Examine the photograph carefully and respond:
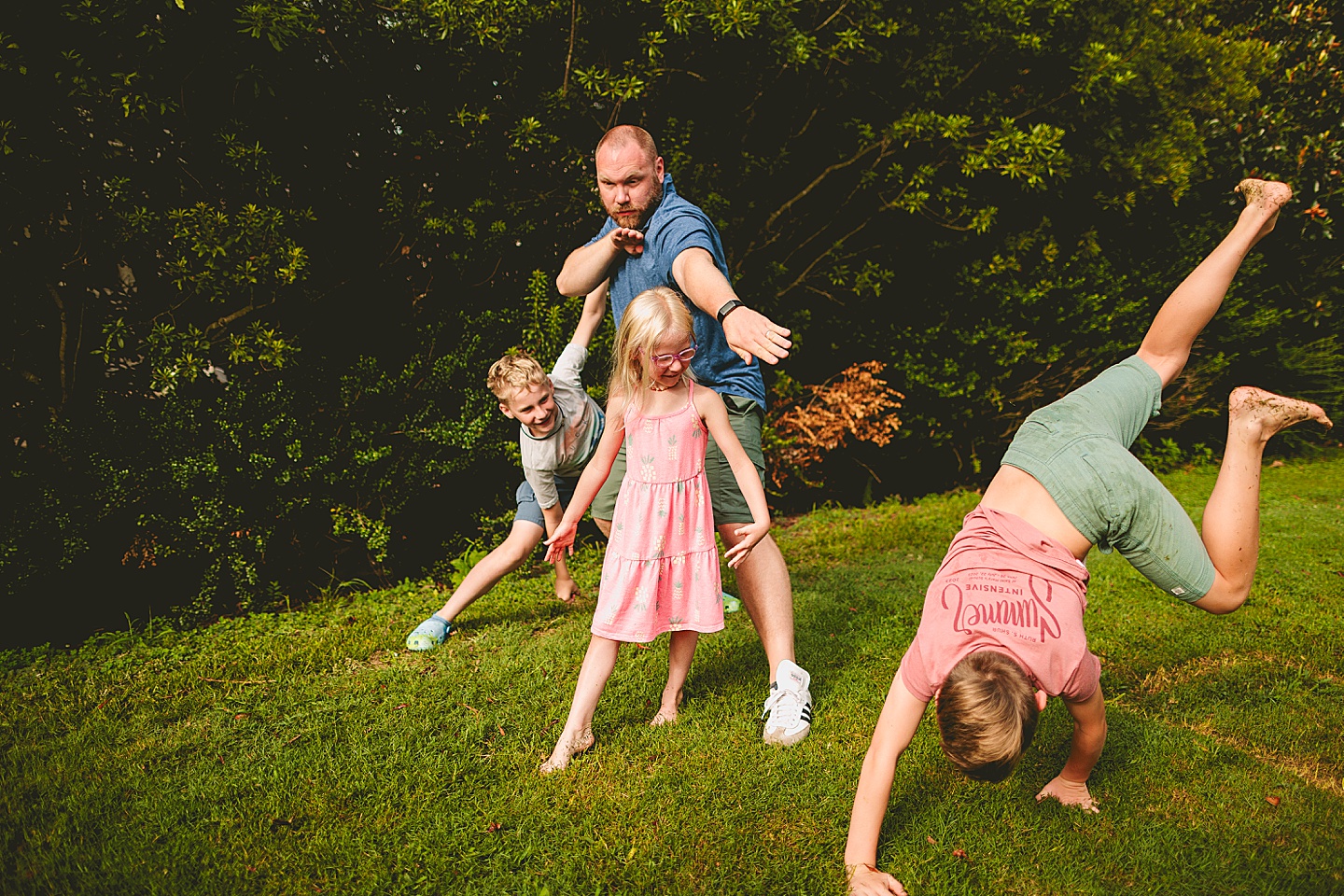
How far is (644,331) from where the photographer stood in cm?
318

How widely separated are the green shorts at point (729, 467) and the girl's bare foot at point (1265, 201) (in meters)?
2.02

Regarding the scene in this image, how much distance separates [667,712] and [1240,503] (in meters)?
2.27

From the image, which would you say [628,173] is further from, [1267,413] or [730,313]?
[1267,413]

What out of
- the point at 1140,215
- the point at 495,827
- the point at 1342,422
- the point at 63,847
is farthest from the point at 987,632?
the point at 1342,422

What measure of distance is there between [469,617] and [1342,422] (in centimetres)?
1047

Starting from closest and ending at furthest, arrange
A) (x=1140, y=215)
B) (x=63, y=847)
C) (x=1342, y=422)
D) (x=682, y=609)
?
(x=63, y=847) → (x=682, y=609) → (x=1140, y=215) → (x=1342, y=422)

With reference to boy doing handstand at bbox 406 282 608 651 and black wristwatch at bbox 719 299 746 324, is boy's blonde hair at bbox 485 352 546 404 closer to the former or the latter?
boy doing handstand at bbox 406 282 608 651

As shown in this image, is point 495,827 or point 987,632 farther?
point 495,827

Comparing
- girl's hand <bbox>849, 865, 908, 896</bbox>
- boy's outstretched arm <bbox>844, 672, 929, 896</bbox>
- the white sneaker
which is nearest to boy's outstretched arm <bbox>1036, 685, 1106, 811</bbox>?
boy's outstretched arm <bbox>844, 672, 929, 896</bbox>

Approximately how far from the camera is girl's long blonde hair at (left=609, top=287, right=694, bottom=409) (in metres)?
3.17

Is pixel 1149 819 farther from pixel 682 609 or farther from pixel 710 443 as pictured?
pixel 710 443

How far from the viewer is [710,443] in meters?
3.63

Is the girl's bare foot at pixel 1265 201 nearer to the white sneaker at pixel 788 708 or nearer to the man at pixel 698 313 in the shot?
the man at pixel 698 313

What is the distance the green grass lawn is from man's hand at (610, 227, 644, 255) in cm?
193
